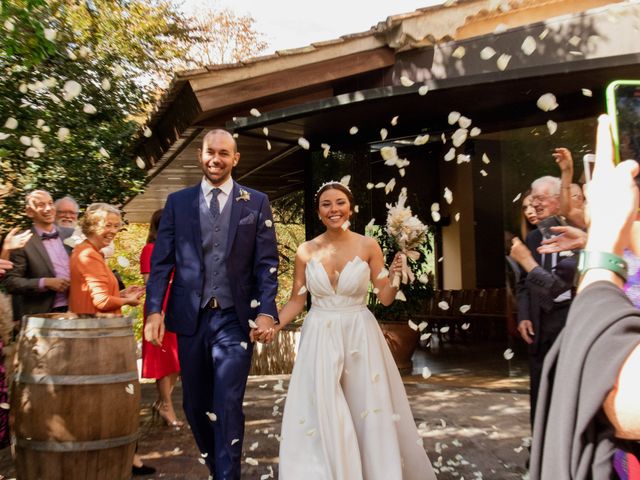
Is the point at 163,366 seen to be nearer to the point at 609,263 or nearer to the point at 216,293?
the point at 216,293

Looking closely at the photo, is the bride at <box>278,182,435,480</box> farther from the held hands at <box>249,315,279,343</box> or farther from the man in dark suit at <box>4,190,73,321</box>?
the man in dark suit at <box>4,190,73,321</box>

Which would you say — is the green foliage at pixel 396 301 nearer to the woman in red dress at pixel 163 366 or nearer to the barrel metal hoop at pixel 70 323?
the woman in red dress at pixel 163 366

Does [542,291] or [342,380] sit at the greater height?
[542,291]

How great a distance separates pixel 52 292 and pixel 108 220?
82 cm

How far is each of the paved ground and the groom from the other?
0.90 metres

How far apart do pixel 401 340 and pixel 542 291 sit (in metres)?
5.19

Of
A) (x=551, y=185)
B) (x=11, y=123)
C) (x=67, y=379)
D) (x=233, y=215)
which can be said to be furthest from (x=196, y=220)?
(x=11, y=123)

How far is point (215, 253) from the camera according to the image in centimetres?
434

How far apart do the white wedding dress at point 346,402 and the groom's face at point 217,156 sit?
0.89 m

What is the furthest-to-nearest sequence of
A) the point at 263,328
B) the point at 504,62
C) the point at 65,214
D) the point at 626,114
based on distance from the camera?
the point at 504,62 → the point at 65,214 → the point at 263,328 → the point at 626,114

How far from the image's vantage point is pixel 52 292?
536 centimetres

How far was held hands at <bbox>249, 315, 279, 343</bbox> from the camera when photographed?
4230 millimetres

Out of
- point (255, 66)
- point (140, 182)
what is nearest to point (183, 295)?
point (255, 66)

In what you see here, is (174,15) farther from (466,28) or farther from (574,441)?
(574,441)
